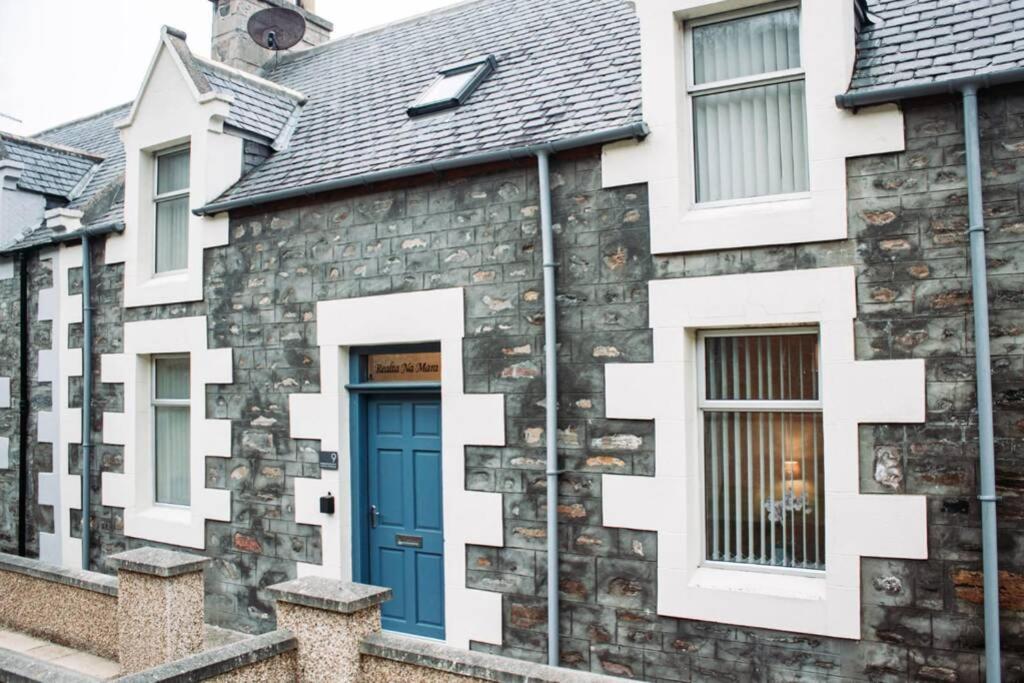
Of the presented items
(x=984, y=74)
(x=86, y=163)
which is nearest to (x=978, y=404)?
(x=984, y=74)

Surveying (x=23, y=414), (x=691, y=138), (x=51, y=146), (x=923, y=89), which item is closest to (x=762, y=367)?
(x=691, y=138)

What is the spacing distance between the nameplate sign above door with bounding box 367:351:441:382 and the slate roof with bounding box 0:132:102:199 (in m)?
6.03

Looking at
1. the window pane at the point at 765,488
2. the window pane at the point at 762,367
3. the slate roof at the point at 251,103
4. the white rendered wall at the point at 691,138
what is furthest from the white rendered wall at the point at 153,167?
the window pane at the point at 765,488

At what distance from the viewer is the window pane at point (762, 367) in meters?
5.61

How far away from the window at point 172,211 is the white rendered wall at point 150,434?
71cm

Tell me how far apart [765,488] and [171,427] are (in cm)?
619

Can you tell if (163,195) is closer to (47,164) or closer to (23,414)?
(47,164)

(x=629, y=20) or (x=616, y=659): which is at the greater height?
Result: (x=629, y=20)

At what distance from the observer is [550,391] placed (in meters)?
6.21

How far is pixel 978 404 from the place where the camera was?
4.93 meters

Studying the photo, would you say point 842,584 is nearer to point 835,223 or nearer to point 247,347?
point 835,223

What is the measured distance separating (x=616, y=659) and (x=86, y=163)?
9710 mm

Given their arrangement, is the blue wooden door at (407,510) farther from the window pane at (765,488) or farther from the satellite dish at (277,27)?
the satellite dish at (277,27)

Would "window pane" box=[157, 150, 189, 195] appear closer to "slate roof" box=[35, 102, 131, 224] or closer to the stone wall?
"slate roof" box=[35, 102, 131, 224]
